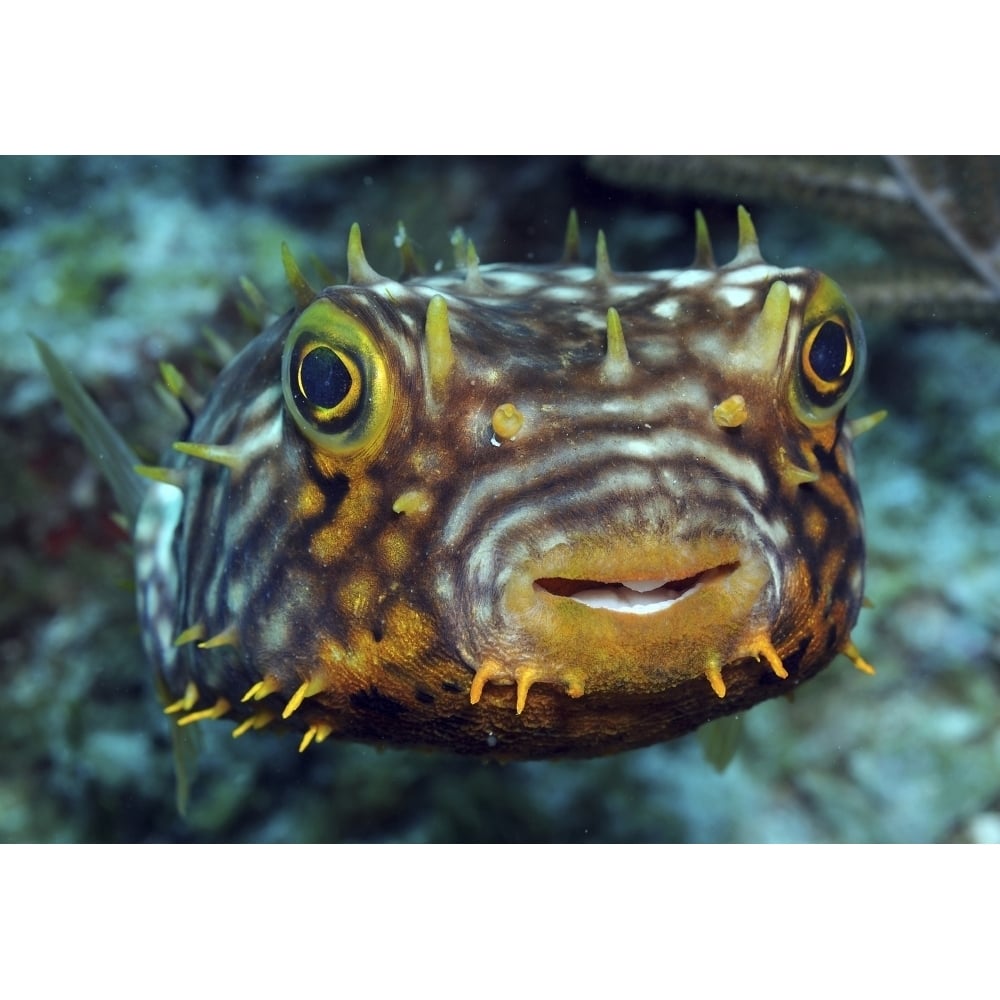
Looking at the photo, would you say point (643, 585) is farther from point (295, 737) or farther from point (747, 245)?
point (295, 737)

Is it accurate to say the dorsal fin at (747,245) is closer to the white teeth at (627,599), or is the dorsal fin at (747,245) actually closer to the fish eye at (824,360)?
the fish eye at (824,360)

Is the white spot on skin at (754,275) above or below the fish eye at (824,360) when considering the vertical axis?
above

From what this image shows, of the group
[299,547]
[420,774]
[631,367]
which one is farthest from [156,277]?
[631,367]

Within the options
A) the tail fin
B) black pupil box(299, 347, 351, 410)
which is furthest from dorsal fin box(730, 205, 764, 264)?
the tail fin

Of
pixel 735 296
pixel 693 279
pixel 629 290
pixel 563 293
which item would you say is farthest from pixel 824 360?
pixel 563 293

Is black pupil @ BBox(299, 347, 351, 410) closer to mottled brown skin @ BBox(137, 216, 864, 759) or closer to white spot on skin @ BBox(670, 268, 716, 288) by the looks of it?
mottled brown skin @ BBox(137, 216, 864, 759)

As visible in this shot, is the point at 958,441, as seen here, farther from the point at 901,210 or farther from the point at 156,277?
the point at 156,277

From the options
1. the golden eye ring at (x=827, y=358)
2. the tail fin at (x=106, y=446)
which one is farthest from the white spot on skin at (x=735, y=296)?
the tail fin at (x=106, y=446)
